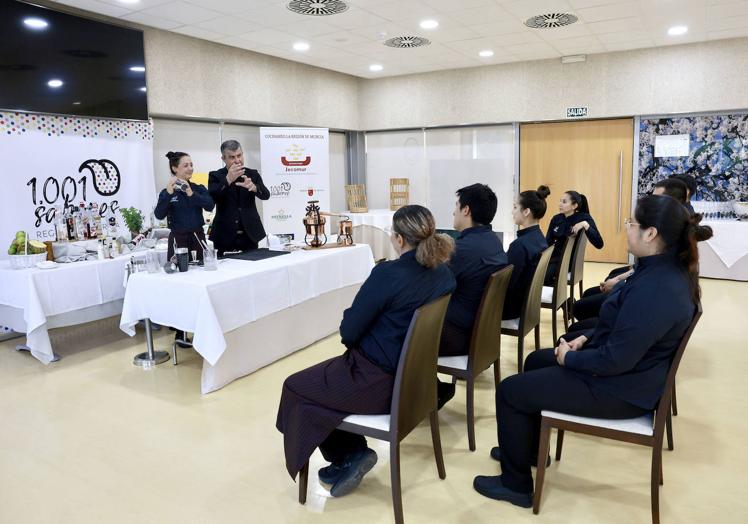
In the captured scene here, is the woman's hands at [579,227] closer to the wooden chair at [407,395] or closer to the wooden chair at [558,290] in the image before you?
the wooden chair at [558,290]

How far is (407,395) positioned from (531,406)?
47 cm

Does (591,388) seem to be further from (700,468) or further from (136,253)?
(136,253)

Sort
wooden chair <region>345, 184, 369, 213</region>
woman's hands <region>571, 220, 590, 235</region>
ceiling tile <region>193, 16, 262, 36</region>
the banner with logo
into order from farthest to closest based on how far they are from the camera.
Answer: wooden chair <region>345, 184, 369, 213</region>, the banner with logo, ceiling tile <region>193, 16, 262, 36</region>, woman's hands <region>571, 220, 590, 235</region>

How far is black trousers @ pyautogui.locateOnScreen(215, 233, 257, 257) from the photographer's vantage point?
4262 mm

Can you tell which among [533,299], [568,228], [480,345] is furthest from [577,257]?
[480,345]

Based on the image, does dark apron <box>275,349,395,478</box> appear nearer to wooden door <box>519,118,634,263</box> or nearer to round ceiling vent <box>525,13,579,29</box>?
round ceiling vent <box>525,13,579,29</box>

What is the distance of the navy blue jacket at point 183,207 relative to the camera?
3871mm

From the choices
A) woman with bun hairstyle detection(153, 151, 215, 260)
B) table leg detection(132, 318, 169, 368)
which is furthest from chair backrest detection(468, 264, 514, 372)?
table leg detection(132, 318, 169, 368)

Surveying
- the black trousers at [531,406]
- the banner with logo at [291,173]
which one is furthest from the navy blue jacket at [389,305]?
the banner with logo at [291,173]

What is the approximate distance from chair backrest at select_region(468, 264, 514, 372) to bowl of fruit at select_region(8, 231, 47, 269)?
3219 millimetres

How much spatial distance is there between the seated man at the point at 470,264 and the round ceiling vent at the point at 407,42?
3.82 metres

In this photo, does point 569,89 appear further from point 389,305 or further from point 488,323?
point 389,305

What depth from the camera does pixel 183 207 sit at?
12.9 feet

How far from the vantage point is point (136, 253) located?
4500 mm
